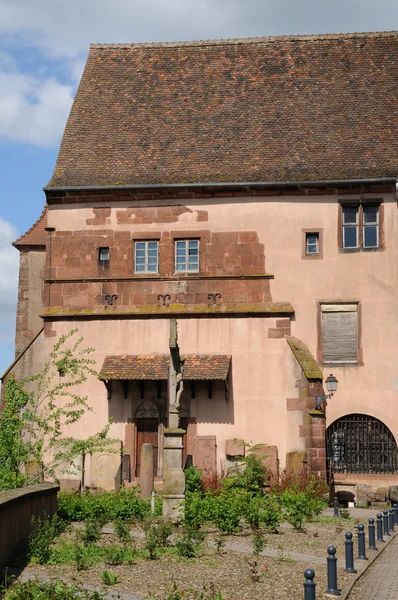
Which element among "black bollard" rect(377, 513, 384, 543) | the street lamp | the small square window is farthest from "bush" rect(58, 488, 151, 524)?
the small square window

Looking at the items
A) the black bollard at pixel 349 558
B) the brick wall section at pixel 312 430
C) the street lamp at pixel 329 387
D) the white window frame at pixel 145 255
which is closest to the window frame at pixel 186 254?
the white window frame at pixel 145 255

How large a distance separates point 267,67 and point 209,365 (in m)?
10.1

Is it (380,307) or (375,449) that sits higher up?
(380,307)

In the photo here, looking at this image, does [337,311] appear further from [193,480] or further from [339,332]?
[193,480]

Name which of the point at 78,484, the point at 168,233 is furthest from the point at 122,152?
the point at 78,484

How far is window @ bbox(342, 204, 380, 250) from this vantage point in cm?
2378

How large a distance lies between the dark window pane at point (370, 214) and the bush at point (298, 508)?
9.46 meters

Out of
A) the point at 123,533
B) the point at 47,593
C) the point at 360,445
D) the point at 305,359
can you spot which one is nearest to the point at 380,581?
the point at 123,533

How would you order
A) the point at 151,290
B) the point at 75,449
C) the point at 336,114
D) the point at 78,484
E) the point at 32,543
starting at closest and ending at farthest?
1. the point at 32,543
2. the point at 75,449
3. the point at 78,484
4. the point at 151,290
5. the point at 336,114

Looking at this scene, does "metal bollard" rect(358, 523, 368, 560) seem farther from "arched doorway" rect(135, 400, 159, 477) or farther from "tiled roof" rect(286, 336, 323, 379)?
"arched doorway" rect(135, 400, 159, 477)

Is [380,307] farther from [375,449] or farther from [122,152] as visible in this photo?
[122,152]

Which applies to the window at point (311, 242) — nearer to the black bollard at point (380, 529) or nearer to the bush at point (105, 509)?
the bush at point (105, 509)

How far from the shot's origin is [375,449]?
22891mm

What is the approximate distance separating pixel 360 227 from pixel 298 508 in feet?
32.7
